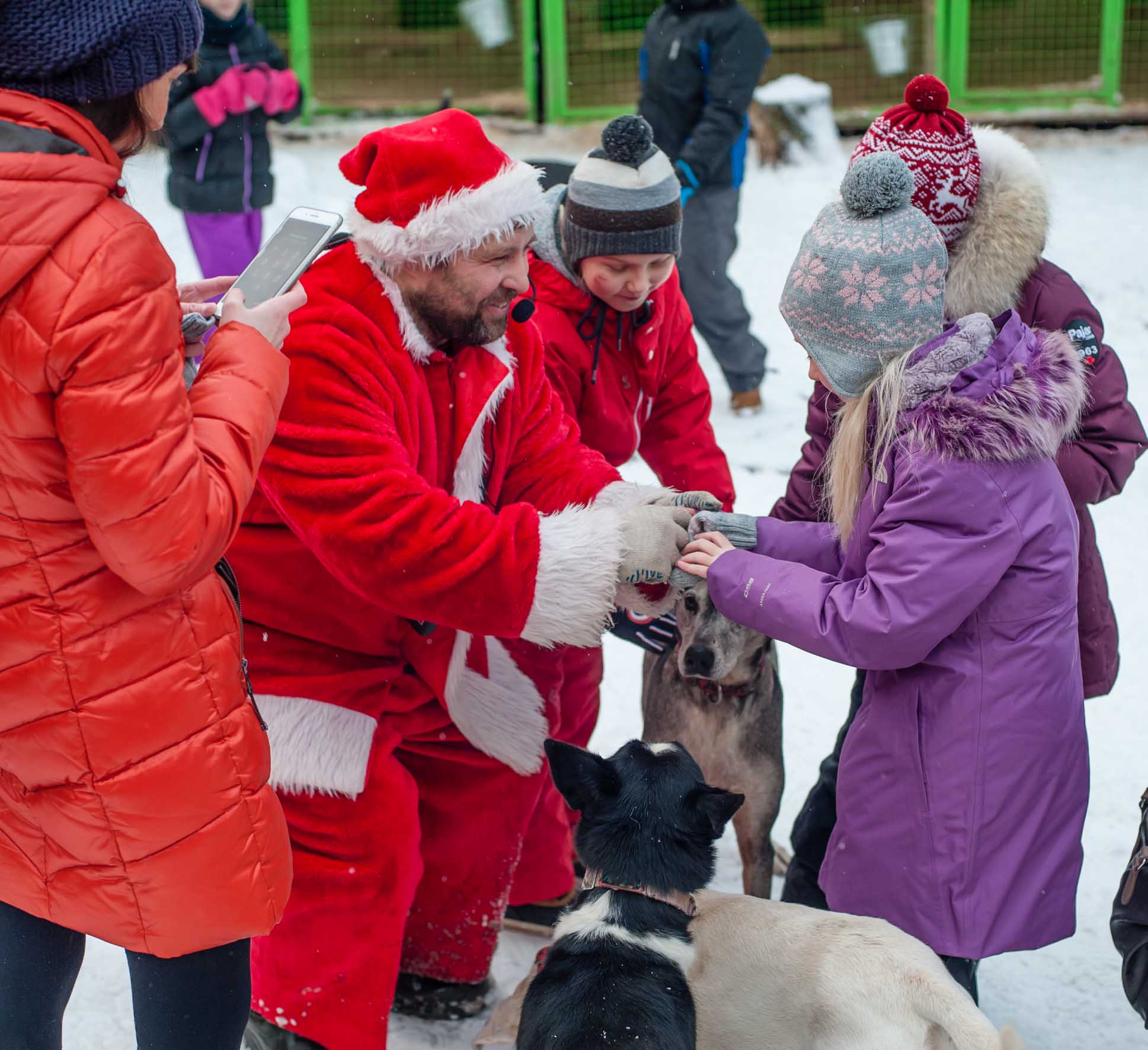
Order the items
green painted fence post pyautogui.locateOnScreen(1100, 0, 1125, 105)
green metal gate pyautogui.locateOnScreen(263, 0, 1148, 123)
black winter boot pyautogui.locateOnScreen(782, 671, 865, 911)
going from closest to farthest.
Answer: black winter boot pyautogui.locateOnScreen(782, 671, 865, 911) → green painted fence post pyautogui.locateOnScreen(1100, 0, 1125, 105) → green metal gate pyautogui.locateOnScreen(263, 0, 1148, 123)

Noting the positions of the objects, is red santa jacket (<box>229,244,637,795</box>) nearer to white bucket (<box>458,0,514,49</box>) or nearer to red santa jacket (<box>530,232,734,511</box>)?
red santa jacket (<box>530,232,734,511</box>)

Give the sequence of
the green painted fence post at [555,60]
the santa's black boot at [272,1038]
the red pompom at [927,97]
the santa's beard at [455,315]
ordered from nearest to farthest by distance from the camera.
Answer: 1. the santa's beard at [455,315]
2. the santa's black boot at [272,1038]
3. the red pompom at [927,97]
4. the green painted fence post at [555,60]

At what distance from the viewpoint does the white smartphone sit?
80.4 inches

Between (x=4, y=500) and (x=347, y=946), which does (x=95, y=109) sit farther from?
(x=347, y=946)

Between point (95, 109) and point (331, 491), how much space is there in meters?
0.74

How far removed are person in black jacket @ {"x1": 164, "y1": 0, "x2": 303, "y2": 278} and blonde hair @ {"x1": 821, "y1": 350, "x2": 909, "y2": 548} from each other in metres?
4.69

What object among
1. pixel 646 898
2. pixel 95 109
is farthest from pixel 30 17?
pixel 646 898

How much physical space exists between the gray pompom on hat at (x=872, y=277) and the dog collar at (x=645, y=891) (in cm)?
97

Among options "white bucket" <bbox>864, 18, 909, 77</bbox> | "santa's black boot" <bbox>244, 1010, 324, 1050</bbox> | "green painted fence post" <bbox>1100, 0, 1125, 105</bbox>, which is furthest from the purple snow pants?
"green painted fence post" <bbox>1100, 0, 1125, 105</bbox>

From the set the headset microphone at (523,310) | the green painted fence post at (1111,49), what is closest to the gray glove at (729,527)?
the headset microphone at (523,310)

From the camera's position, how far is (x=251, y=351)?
176 cm

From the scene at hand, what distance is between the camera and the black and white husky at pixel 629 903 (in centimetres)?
211

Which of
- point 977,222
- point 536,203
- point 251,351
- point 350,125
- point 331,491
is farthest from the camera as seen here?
point 350,125

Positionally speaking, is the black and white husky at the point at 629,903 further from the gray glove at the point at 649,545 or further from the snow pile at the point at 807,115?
the snow pile at the point at 807,115
